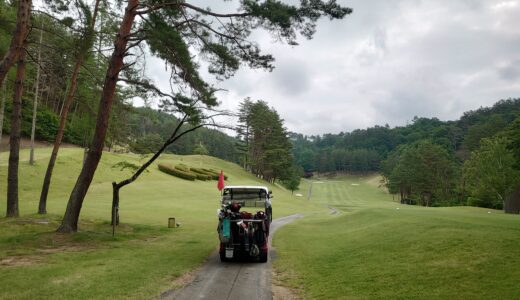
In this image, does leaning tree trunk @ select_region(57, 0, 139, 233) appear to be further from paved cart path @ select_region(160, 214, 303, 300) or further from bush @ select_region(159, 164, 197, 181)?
bush @ select_region(159, 164, 197, 181)

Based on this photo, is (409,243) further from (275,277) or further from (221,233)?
(221,233)

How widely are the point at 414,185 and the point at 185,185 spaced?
49.0m

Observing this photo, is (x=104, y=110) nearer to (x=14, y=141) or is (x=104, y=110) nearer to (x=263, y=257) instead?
(x=14, y=141)

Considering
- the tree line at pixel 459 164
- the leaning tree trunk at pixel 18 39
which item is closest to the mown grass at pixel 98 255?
the leaning tree trunk at pixel 18 39

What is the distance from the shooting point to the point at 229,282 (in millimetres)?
9344

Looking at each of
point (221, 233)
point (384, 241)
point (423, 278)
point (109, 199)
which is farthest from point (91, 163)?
point (109, 199)

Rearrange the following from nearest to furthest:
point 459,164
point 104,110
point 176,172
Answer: point 104,110 < point 176,172 < point 459,164

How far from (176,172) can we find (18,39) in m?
46.5

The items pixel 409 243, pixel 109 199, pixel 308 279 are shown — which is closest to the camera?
pixel 308 279

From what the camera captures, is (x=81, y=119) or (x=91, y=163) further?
(x=81, y=119)

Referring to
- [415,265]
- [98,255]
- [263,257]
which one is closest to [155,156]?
[98,255]

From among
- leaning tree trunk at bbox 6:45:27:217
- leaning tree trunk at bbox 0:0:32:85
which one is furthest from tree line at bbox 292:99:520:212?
leaning tree trunk at bbox 0:0:32:85

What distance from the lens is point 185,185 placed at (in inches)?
2025

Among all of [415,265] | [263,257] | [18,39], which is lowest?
[263,257]
